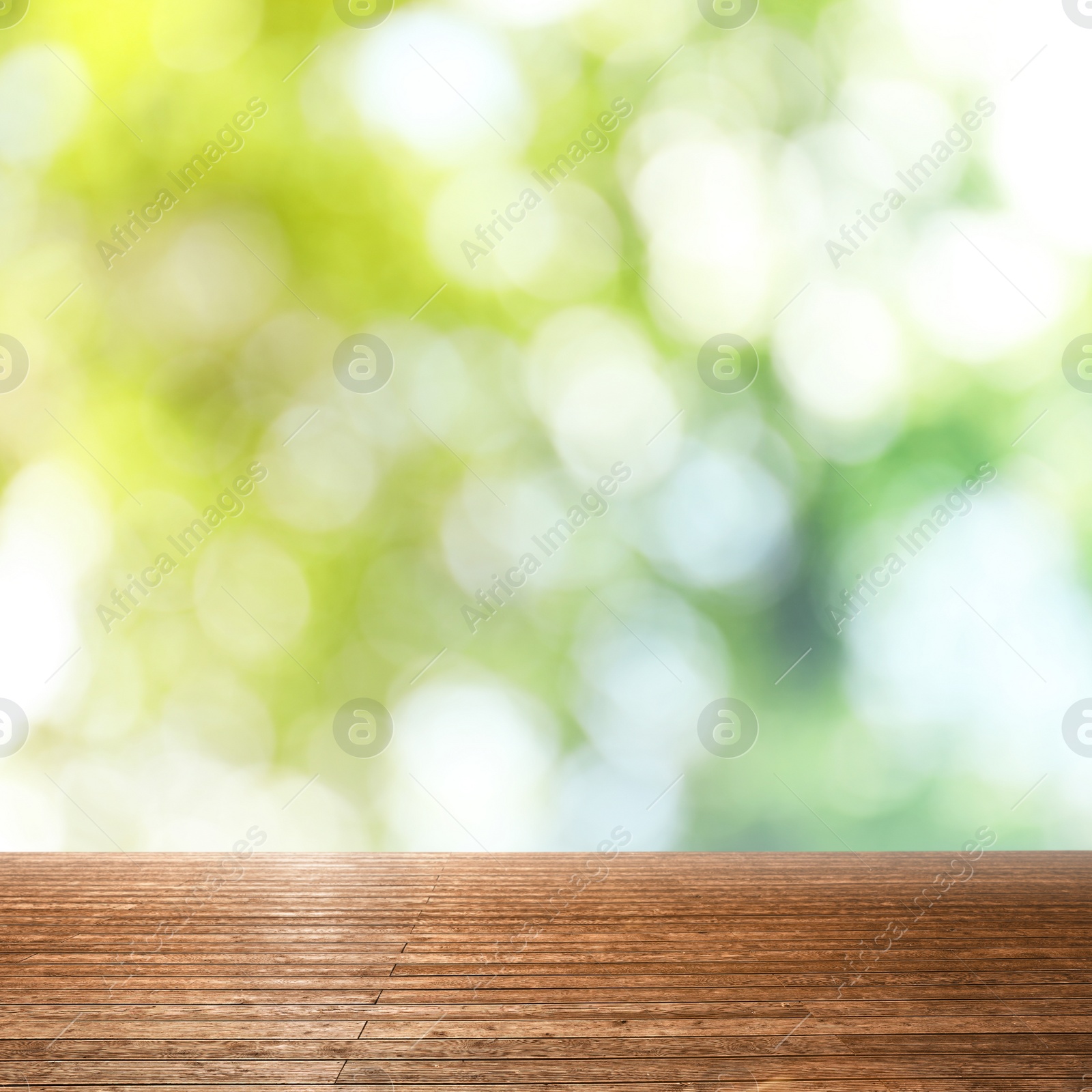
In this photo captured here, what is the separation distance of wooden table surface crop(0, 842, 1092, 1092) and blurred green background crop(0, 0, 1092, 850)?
207 cm

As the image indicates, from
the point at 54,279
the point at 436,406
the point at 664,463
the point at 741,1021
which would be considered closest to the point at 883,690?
the point at 664,463

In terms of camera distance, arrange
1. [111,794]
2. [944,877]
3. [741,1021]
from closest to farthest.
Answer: [741,1021], [944,877], [111,794]

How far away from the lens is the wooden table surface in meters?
1.69

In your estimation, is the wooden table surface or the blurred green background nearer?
the wooden table surface

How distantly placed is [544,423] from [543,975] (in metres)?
3.73

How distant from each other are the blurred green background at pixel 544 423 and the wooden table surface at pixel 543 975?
6.79 ft

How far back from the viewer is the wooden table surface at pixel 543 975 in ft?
5.56

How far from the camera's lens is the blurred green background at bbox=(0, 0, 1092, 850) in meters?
5.34

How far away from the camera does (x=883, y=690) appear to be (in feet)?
17.7

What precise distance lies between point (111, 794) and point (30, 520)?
1452mm

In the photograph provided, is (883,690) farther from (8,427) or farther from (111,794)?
(8,427)

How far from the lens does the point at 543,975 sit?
2.14m

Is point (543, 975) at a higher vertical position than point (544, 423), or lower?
lower

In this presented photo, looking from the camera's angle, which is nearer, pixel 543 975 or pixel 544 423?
pixel 543 975
